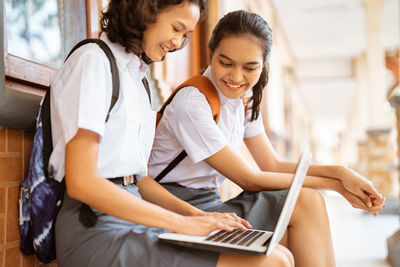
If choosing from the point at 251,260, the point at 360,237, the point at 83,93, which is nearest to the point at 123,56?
the point at 83,93

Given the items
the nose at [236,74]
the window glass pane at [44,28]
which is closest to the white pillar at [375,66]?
the nose at [236,74]

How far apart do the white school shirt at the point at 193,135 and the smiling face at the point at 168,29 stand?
0.30 m

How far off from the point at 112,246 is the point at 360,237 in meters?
3.13

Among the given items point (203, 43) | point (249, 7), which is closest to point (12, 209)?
point (203, 43)

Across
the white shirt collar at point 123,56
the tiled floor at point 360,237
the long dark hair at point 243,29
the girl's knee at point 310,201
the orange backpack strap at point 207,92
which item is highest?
the long dark hair at point 243,29

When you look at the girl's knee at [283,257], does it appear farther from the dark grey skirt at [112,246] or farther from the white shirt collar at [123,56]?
the white shirt collar at [123,56]

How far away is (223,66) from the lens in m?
1.64

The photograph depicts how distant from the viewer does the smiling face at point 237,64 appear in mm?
1606

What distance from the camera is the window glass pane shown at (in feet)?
4.70

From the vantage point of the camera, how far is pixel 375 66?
24.8 feet

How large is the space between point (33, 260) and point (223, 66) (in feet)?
3.23

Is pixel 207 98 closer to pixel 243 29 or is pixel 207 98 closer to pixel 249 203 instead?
pixel 243 29

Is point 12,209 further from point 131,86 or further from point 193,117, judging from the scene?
point 193,117

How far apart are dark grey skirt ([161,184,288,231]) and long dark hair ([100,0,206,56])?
0.63 meters
